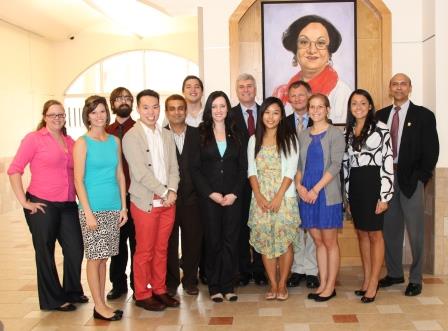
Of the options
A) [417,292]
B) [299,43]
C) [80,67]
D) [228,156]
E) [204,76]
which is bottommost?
[417,292]

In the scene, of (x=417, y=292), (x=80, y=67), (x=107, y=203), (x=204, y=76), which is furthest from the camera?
(x=80, y=67)

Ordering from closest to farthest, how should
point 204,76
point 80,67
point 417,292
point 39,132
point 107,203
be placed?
point 107,203, point 39,132, point 417,292, point 204,76, point 80,67

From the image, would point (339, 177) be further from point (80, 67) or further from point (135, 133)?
point (80, 67)

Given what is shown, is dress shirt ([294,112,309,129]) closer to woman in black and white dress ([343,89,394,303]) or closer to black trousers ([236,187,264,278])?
woman in black and white dress ([343,89,394,303])

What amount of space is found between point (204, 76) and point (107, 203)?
6.00 ft

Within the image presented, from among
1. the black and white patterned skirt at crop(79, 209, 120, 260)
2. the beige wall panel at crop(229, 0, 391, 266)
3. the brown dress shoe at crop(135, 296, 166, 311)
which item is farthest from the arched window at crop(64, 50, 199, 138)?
the black and white patterned skirt at crop(79, 209, 120, 260)

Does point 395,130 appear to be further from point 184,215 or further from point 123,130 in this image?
point 123,130

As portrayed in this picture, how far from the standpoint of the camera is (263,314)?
373cm

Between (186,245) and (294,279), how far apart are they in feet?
3.22

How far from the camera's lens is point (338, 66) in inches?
195

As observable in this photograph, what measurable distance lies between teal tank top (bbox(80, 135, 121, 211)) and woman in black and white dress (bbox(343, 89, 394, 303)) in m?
1.72

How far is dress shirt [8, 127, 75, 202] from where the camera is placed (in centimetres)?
372

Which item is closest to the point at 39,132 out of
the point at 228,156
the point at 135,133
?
the point at 135,133

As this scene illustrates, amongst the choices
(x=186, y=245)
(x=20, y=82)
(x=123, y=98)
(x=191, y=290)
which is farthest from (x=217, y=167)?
(x=20, y=82)
